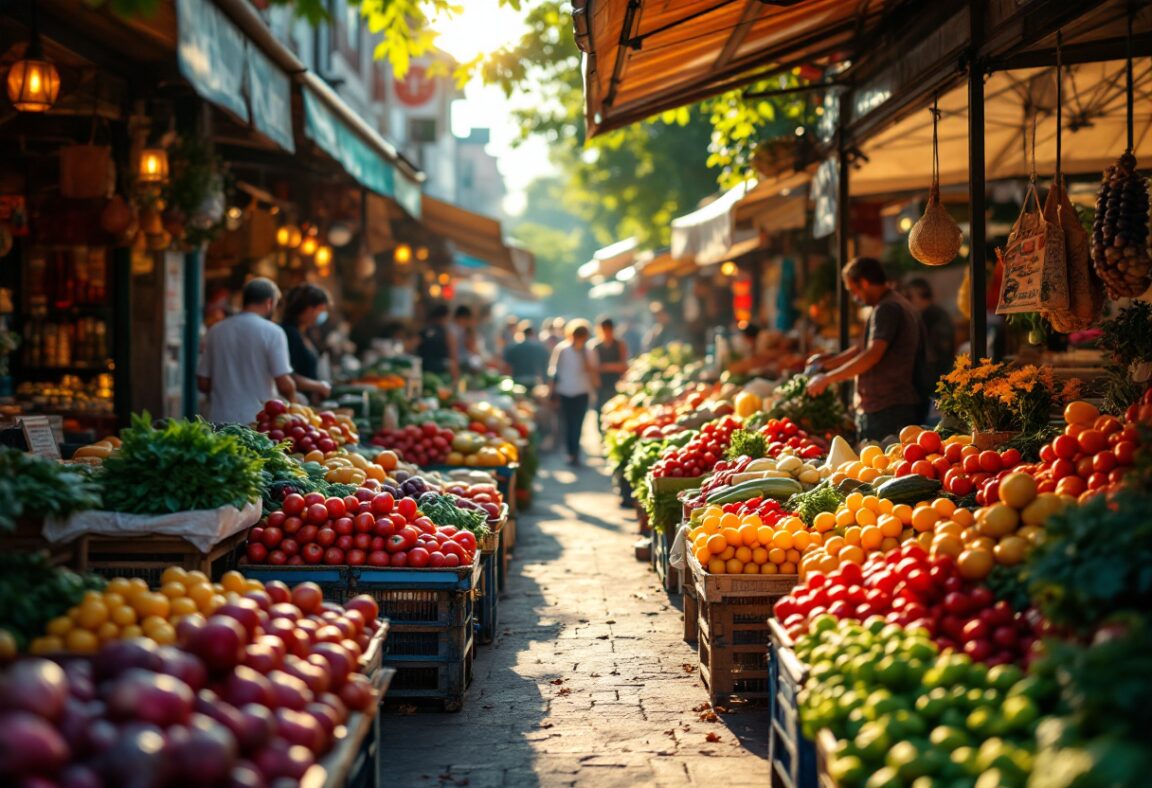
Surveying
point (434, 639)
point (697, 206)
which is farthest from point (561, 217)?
point (434, 639)

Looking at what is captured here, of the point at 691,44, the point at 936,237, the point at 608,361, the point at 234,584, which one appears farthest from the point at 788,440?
the point at 608,361

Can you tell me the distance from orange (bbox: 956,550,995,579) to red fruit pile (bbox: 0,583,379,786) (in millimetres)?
2265

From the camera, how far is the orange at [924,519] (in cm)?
572

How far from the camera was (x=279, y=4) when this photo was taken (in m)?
4.39

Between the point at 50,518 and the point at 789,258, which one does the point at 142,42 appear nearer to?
the point at 50,518

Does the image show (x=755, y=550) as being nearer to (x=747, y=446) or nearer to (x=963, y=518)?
(x=963, y=518)

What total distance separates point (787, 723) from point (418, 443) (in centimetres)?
680

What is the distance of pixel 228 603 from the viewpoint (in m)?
4.13

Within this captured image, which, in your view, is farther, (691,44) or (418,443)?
(418,443)

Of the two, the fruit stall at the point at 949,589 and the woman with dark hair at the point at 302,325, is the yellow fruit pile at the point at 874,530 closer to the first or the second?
the fruit stall at the point at 949,589

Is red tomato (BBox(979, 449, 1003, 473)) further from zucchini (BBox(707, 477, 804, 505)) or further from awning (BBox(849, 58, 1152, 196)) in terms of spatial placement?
awning (BBox(849, 58, 1152, 196))

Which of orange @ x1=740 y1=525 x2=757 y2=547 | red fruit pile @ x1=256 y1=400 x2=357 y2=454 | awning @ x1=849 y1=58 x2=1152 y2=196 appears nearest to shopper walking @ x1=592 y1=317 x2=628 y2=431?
awning @ x1=849 y1=58 x2=1152 y2=196

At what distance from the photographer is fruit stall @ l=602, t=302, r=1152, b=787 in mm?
3260

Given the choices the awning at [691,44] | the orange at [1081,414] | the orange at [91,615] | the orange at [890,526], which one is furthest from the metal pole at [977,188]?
the orange at [91,615]
